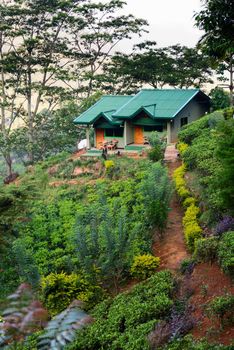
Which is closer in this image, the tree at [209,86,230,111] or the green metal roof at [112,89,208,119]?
the green metal roof at [112,89,208,119]

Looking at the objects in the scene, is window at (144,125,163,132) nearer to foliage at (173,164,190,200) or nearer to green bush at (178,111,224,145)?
green bush at (178,111,224,145)

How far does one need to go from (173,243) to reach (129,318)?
4866mm

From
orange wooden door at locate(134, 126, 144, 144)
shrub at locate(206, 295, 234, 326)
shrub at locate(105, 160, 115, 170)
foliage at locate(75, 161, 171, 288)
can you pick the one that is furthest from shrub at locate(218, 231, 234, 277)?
orange wooden door at locate(134, 126, 144, 144)

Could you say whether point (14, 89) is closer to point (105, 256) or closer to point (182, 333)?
point (105, 256)

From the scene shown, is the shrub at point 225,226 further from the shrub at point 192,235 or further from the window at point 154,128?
the window at point 154,128

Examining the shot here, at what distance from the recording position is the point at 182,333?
28.0ft

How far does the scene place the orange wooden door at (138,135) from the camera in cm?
2997

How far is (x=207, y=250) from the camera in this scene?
36.5ft

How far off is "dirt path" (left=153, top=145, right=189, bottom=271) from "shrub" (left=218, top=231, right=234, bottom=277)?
191 cm

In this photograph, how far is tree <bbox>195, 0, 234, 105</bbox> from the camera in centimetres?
1000

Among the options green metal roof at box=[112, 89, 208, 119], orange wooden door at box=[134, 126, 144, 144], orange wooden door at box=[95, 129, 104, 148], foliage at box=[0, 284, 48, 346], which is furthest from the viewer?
orange wooden door at box=[95, 129, 104, 148]

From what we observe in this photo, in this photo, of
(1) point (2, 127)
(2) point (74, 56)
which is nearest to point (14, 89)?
(1) point (2, 127)

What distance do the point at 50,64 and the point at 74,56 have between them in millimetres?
3117

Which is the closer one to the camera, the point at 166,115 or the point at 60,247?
the point at 60,247
